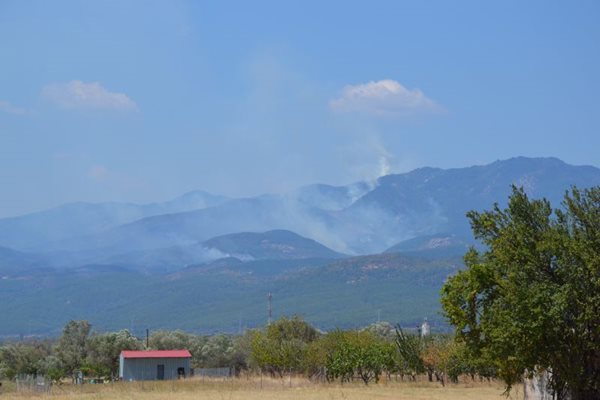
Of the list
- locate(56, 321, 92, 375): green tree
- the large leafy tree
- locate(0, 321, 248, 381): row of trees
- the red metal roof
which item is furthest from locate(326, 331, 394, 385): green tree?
the large leafy tree

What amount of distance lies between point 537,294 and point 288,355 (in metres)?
61.1

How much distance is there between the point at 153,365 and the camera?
330ft

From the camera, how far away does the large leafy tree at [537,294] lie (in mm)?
34312

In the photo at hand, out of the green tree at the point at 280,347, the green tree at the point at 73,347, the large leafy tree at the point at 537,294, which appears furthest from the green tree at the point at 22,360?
the large leafy tree at the point at 537,294

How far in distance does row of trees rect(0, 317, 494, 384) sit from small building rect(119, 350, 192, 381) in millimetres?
1876

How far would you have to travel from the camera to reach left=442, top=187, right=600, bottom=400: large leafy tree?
3431cm

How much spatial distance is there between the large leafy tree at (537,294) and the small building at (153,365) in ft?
210

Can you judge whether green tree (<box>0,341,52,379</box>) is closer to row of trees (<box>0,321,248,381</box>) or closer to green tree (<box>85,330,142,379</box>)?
row of trees (<box>0,321,248,381</box>)

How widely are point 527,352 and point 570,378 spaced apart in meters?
1.78

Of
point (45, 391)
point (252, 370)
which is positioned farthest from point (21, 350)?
point (45, 391)

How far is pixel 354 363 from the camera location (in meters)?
85.8

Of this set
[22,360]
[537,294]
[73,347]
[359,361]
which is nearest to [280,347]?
[359,361]

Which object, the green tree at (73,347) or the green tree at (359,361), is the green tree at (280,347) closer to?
the green tree at (359,361)

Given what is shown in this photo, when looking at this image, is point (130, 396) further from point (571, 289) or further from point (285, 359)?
point (285, 359)
